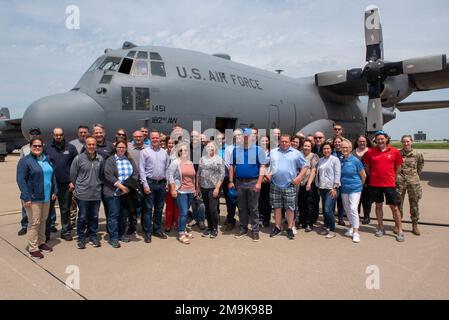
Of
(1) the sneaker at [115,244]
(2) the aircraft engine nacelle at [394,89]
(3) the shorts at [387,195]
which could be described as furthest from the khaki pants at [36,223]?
(2) the aircraft engine nacelle at [394,89]

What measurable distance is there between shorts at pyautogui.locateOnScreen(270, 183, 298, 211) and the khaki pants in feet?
11.9

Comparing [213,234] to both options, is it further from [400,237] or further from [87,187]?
[400,237]

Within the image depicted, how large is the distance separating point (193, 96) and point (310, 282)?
6201 mm

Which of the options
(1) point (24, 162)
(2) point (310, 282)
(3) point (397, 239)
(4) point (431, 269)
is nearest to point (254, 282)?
(2) point (310, 282)

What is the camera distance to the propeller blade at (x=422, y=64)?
11.1 m

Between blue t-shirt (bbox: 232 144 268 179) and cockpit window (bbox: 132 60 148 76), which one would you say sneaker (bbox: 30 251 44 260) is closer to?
blue t-shirt (bbox: 232 144 268 179)

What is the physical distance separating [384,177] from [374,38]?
8080 mm

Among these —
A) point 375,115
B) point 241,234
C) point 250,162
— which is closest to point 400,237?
point 241,234

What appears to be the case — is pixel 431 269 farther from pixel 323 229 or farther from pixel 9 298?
pixel 9 298

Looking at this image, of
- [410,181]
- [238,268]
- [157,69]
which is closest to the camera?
[238,268]

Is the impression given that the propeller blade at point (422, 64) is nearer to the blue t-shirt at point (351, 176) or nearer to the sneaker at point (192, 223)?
the blue t-shirt at point (351, 176)

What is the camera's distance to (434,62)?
1106 centimetres

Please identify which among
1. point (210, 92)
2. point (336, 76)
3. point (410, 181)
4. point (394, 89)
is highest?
point (336, 76)

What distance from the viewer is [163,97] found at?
8219 mm
